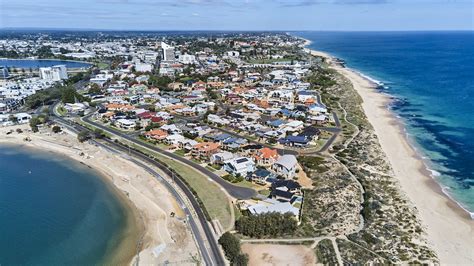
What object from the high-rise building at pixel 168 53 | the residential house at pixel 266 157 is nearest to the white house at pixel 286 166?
the residential house at pixel 266 157

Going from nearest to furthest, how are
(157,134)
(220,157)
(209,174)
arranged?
(209,174) < (220,157) < (157,134)

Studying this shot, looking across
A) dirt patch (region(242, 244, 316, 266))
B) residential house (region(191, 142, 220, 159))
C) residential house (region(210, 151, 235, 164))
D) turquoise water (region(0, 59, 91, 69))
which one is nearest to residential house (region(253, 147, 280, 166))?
residential house (region(210, 151, 235, 164))

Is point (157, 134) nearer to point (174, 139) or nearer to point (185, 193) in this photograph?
point (174, 139)

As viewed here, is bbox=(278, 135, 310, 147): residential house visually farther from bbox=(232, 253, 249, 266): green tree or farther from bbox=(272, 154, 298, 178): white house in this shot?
bbox=(232, 253, 249, 266): green tree

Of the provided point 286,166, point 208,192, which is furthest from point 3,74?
point 286,166

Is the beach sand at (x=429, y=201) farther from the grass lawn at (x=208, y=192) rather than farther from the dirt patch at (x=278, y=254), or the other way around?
the grass lawn at (x=208, y=192)

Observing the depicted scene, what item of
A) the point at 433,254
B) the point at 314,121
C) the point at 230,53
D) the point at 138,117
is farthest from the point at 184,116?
the point at 230,53
